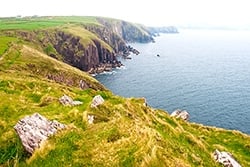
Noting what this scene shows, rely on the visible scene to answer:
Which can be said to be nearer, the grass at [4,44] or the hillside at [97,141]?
the hillside at [97,141]

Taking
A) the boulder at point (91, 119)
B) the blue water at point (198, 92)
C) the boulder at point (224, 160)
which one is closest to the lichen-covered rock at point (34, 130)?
the boulder at point (91, 119)

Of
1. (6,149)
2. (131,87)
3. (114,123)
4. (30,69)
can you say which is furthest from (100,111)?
(131,87)

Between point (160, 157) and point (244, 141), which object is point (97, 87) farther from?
point (160, 157)

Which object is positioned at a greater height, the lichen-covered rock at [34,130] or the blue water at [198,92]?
the lichen-covered rock at [34,130]

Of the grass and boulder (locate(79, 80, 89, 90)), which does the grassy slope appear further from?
the grass

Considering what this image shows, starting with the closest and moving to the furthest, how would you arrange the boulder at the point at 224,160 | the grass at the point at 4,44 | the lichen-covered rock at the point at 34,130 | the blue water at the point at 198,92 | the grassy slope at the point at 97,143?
the grassy slope at the point at 97,143 < the lichen-covered rock at the point at 34,130 < the boulder at the point at 224,160 < the blue water at the point at 198,92 < the grass at the point at 4,44

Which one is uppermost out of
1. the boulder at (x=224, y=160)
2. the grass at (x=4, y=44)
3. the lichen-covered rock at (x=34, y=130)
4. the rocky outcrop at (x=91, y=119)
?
the lichen-covered rock at (x=34, y=130)

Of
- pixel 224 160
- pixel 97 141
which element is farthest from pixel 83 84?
pixel 97 141

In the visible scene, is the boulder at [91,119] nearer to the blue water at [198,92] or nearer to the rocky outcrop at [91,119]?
the rocky outcrop at [91,119]

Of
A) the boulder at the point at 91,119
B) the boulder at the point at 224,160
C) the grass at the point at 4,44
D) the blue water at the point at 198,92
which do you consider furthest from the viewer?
the grass at the point at 4,44
